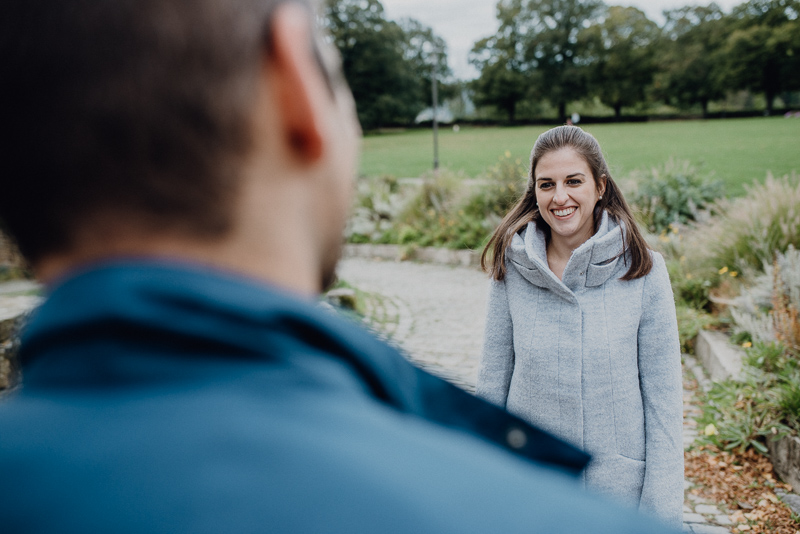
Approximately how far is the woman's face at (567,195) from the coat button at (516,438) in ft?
6.59

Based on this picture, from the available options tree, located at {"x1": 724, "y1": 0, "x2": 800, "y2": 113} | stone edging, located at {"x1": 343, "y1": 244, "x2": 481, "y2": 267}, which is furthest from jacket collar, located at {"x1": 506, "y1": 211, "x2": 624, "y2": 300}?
tree, located at {"x1": 724, "y1": 0, "x2": 800, "y2": 113}

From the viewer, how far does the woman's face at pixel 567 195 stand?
2.61m

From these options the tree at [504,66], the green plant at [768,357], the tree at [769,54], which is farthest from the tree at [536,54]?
the green plant at [768,357]

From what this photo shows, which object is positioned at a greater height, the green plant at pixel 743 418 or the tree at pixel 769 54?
the tree at pixel 769 54

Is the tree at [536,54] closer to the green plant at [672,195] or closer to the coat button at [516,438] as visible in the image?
the green plant at [672,195]

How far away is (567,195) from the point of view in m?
2.60

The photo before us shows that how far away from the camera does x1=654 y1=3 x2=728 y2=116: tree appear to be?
6894 cm

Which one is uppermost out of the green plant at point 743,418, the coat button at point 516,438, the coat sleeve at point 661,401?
the coat button at point 516,438

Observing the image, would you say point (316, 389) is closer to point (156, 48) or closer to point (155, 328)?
point (155, 328)

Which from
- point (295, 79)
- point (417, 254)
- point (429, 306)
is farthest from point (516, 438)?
point (417, 254)

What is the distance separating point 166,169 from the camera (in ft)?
1.73

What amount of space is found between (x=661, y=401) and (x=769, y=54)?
78.2m

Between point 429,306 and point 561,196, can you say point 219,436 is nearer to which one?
point 561,196

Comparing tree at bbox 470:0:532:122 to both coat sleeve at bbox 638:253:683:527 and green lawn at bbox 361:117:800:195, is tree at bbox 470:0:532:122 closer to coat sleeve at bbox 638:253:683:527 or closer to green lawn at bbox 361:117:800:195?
green lawn at bbox 361:117:800:195
